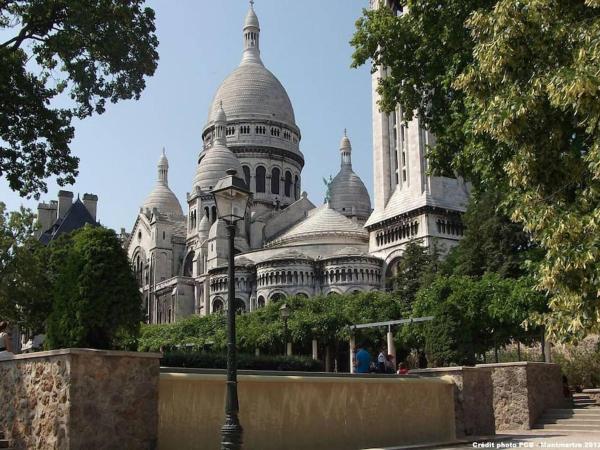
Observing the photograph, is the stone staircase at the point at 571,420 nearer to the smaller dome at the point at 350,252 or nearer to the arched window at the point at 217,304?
the smaller dome at the point at 350,252

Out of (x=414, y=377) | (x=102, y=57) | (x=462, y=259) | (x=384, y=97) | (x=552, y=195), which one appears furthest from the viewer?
(x=462, y=259)

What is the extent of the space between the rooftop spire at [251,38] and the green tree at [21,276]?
67.9 m

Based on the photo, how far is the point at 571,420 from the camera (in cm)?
1866

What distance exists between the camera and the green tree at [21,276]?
30.5 meters

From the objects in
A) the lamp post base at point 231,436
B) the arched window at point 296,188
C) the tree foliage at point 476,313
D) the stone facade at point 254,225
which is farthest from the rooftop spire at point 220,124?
the lamp post base at point 231,436

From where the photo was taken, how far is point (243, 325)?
44781 mm

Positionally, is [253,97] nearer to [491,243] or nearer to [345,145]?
[345,145]

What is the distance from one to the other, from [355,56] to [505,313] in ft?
36.4

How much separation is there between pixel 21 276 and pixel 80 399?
71.5ft

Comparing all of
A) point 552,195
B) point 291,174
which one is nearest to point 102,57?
point 552,195

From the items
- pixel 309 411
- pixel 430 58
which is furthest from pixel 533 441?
pixel 430 58

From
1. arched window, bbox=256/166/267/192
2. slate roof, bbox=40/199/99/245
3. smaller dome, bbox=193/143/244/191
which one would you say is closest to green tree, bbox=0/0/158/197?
slate roof, bbox=40/199/99/245

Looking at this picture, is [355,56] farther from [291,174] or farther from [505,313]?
[291,174]

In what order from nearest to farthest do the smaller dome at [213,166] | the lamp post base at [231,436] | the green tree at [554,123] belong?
the lamp post base at [231,436] < the green tree at [554,123] < the smaller dome at [213,166]
